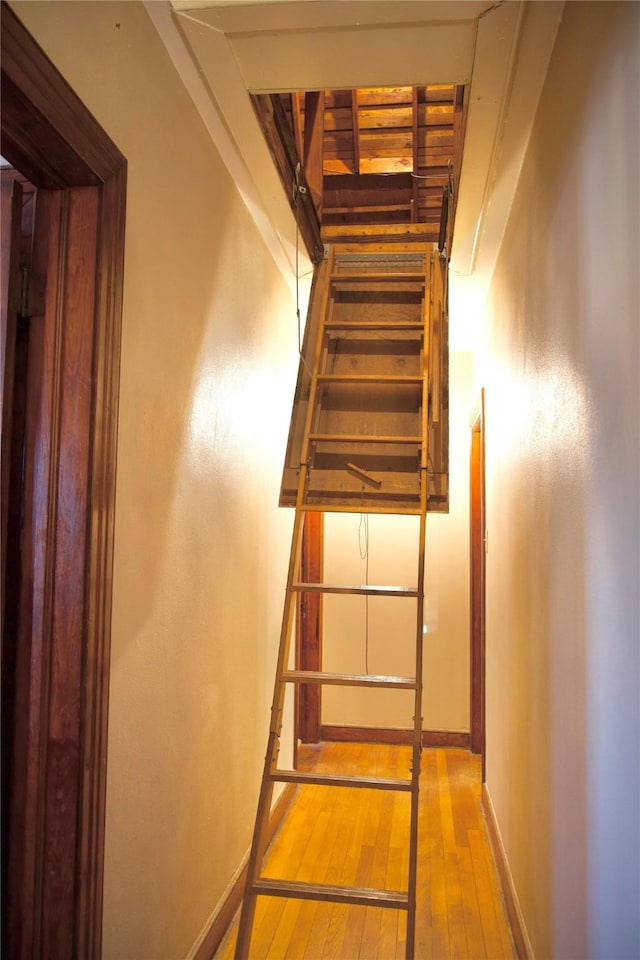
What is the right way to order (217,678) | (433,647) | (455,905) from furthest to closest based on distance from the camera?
1. (433,647)
2. (455,905)
3. (217,678)

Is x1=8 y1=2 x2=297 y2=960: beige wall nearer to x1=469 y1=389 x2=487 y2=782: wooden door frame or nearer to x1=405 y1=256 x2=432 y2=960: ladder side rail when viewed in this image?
x1=405 y1=256 x2=432 y2=960: ladder side rail

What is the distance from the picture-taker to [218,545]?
2.46 m

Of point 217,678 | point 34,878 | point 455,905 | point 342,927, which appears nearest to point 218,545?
point 217,678

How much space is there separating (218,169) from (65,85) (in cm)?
109

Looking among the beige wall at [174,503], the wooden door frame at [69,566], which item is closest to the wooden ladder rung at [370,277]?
the beige wall at [174,503]

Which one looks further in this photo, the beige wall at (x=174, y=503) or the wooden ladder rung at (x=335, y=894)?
the wooden ladder rung at (x=335, y=894)

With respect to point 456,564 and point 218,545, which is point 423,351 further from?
point 456,564

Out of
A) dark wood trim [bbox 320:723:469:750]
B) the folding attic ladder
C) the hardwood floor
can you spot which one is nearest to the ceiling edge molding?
the folding attic ladder

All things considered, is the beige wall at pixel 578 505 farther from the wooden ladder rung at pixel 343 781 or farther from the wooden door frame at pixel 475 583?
the wooden door frame at pixel 475 583

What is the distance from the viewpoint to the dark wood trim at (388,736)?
4.73 m

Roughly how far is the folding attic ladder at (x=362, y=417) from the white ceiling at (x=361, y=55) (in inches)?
33.5

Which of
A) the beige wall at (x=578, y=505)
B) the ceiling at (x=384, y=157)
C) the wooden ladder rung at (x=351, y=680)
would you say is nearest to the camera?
the beige wall at (x=578, y=505)

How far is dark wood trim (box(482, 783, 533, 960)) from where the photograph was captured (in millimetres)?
2281

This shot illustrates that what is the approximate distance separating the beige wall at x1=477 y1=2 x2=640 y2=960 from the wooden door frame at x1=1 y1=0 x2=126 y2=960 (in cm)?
105
